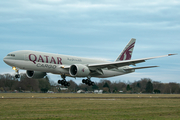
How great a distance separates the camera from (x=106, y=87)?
118 metres

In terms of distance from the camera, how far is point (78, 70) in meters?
43.9

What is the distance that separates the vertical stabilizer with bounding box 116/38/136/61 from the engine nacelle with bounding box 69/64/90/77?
44.0ft

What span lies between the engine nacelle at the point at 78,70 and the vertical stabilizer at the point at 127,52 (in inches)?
528

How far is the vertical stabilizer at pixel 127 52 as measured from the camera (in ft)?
186

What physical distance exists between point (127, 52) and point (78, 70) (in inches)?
698

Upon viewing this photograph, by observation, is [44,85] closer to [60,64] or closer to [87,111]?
[60,64]

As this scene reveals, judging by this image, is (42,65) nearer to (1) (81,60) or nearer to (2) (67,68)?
(2) (67,68)

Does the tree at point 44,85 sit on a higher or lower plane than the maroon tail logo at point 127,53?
lower

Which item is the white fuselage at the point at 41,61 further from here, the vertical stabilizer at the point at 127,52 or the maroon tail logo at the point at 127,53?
the maroon tail logo at the point at 127,53

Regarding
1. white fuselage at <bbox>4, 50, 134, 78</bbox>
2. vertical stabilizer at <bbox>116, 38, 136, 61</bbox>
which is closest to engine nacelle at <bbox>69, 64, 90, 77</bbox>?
white fuselage at <bbox>4, 50, 134, 78</bbox>

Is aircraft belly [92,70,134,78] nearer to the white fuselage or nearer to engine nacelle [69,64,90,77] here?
the white fuselage

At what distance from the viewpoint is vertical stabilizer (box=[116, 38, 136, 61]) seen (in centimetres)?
5678

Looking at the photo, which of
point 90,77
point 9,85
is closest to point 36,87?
point 9,85

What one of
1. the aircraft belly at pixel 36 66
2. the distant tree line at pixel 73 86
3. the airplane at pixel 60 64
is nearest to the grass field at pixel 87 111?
the aircraft belly at pixel 36 66
